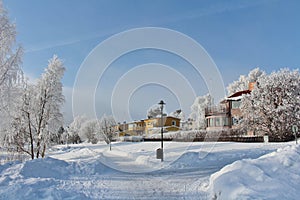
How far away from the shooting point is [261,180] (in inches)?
260

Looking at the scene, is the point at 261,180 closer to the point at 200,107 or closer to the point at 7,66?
the point at 7,66

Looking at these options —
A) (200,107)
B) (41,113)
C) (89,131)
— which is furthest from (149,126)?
(41,113)

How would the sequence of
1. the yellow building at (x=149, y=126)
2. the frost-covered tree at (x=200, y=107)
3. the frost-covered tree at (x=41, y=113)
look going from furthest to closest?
the frost-covered tree at (x=200, y=107) < the yellow building at (x=149, y=126) < the frost-covered tree at (x=41, y=113)

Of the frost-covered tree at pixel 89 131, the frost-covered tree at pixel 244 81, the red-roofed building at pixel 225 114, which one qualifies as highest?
the frost-covered tree at pixel 244 81

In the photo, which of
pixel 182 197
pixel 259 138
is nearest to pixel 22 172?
pixel 182 197

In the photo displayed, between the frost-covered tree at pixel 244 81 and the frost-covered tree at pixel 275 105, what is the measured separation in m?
29.3

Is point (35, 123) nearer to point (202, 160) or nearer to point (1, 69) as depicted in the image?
point (1, 69)

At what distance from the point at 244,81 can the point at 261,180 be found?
57755 millimetres

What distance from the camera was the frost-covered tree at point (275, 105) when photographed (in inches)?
1063

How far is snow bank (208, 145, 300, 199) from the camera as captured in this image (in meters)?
5.96

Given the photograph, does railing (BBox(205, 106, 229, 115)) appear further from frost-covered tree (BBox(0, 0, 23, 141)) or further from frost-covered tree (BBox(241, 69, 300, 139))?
frost-covered tree (BBox(0, 0, 23, 141))

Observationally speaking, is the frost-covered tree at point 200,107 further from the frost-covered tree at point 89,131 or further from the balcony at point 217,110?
the frost-covered tree at point 89,131

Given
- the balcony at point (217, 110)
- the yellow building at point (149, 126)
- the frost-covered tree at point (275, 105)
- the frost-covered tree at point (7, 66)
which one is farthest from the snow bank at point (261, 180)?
the yellow building at point (149, 126)

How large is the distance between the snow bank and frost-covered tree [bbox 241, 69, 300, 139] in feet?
68.3
